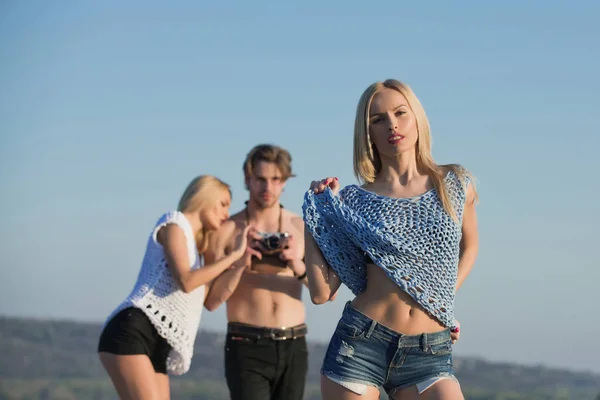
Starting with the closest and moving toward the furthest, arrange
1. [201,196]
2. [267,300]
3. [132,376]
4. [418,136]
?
[418,136] → [132,376] → [267,300] → [201,196]

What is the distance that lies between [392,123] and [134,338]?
2.34 metres

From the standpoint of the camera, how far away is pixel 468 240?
13.9ft

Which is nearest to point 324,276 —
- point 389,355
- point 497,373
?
point 389,355

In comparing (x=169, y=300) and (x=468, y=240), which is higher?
(x=468, y=240)

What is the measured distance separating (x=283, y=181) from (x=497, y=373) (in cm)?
2269

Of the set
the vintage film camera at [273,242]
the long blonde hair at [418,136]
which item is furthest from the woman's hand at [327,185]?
the vintage film camera at [273,242]

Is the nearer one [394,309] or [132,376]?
[394,309]

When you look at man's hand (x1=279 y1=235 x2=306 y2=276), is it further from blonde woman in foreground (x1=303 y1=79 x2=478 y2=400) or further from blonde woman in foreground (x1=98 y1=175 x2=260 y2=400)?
blonde woman in foreground (x1=303 y1=79 x2=478 y2=400)

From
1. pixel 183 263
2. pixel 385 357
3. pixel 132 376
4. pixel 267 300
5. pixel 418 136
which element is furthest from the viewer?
pixel 267 300

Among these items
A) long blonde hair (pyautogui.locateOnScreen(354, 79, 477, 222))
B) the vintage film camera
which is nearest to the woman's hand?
long blonde hair (pyautogui.locateOnScreen(354, 79, 477, 222))

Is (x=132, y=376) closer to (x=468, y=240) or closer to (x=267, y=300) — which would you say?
(x=267, y=300)

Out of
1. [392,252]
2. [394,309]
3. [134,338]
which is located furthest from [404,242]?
[134,338]

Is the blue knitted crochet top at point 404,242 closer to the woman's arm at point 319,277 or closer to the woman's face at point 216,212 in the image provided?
the woman's arm at point 319,277

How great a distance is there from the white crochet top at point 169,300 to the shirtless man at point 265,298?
0.17 meters
